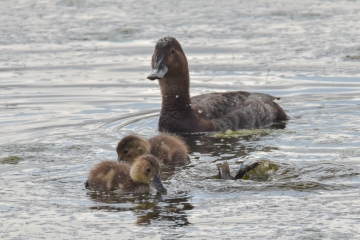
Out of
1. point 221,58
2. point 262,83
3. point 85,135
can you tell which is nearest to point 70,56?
point 221,58

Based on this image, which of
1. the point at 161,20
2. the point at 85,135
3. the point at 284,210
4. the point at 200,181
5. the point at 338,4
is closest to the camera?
the point at 284,210

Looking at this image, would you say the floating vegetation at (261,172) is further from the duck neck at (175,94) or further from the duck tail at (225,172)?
the duck neck at (175,94)

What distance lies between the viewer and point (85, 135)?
10.3 metres

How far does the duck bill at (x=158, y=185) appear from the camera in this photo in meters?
7.76

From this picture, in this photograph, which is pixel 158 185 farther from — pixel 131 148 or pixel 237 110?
pixel 237 110

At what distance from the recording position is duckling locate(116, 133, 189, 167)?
8625 millimetres

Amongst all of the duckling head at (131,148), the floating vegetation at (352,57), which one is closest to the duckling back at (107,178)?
the duckling head at (131,148)

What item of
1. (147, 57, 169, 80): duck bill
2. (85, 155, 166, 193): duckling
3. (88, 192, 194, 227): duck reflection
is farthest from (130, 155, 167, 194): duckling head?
(147, 57, 169, 80): duck bill

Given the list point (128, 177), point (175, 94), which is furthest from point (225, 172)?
point (175, 94)

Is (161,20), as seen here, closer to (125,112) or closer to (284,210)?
(125,112)

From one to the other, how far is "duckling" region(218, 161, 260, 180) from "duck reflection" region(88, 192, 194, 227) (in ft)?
2.07

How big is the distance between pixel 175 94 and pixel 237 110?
34.0 inches

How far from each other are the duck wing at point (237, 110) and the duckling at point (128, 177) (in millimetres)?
3129

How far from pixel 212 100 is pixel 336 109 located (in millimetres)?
1737
